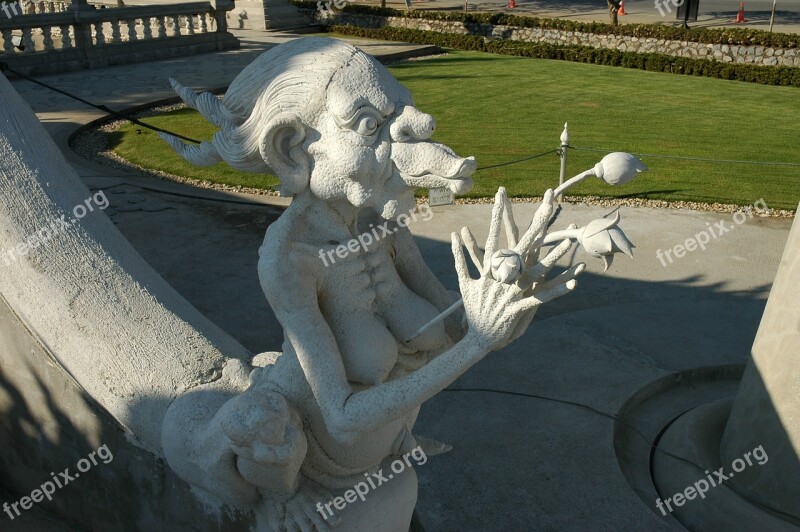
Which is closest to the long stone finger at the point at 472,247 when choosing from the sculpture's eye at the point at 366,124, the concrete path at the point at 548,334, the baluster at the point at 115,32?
the sculpture's eye at the point at 366,124

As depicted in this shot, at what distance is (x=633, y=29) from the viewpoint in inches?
771

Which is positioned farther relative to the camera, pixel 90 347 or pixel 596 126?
pixel 596 126

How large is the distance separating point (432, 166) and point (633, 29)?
1845 centimetres

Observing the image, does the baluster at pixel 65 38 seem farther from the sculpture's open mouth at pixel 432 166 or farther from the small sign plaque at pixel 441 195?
the sculpture's open mouth at pixel 432 166

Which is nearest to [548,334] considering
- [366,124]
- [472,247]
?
[472,247]

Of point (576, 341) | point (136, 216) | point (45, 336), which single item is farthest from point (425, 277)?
point (136, 216)

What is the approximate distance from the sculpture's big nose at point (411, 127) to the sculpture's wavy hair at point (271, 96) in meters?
0.24

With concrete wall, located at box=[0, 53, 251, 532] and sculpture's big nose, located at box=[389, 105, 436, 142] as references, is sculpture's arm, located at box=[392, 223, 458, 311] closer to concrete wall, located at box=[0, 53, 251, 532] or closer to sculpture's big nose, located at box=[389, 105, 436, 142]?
sculpture's big nose, located at box=[389, 105, 436, 142]

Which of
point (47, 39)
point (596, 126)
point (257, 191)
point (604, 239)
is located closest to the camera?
point (604, 239)

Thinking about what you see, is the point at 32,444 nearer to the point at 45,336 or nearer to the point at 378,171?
the point at 45,336

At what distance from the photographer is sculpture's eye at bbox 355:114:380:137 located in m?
2.74

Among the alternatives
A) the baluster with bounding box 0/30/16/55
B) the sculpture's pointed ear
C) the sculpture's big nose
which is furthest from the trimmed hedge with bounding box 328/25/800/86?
the sculpture's pointed ear

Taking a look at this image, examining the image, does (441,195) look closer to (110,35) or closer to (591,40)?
(591,40)

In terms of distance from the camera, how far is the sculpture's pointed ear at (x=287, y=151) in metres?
A: 2.79
